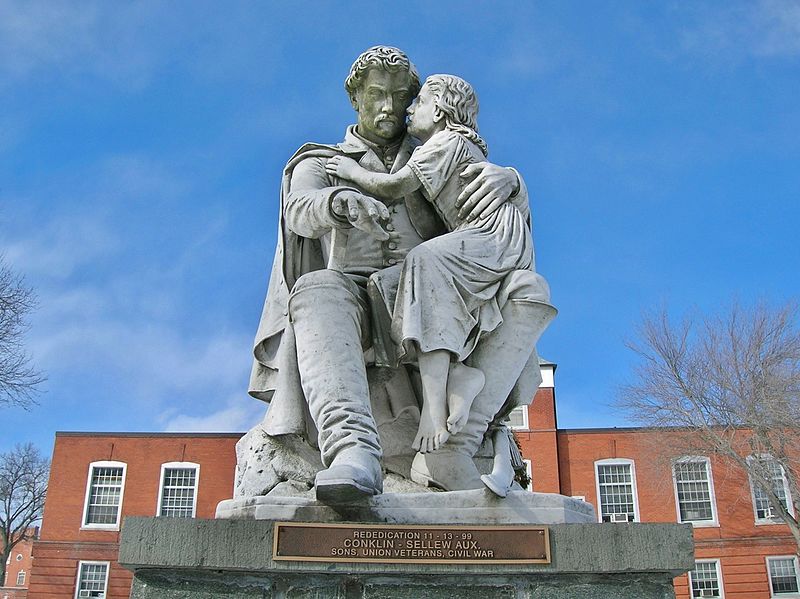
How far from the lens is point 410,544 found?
3.04 metres

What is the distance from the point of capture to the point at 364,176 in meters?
4.33

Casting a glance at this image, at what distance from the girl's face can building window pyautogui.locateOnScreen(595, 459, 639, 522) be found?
31.2 meters

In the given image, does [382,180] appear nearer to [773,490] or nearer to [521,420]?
[773,490]

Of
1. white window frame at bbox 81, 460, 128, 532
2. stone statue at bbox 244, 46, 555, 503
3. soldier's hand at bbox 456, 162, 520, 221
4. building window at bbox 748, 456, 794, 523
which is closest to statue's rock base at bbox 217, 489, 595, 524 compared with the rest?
stone statue at bbox 244, 46, 555, 503

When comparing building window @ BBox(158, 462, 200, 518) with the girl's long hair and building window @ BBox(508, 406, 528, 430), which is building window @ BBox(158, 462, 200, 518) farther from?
the girl's long hair

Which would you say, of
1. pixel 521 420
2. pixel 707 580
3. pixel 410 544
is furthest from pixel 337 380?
pixel 707 580

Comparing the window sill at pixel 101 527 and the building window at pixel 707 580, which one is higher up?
the window sill at pixel 101 527

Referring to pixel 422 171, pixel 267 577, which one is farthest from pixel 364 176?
pixel 267 577

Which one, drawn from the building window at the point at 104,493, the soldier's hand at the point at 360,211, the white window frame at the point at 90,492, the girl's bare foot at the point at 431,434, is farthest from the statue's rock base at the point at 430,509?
the building window at the point at 104,493

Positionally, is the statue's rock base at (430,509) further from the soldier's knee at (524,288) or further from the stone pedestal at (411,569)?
the soldier's knee at (524,288)

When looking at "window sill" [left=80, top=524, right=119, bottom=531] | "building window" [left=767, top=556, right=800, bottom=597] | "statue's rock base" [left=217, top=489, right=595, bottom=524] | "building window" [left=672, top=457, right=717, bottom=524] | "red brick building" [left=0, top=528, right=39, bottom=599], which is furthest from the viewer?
"red brick building" [left=0, top=528, right=39, bottom=599]

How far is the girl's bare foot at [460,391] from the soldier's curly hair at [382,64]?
182 cm

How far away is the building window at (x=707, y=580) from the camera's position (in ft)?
105

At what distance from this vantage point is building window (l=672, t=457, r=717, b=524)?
32.6 m
